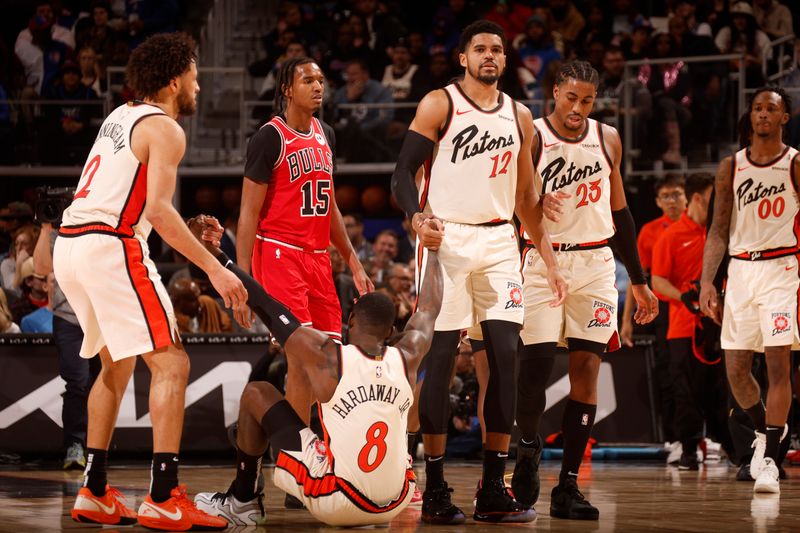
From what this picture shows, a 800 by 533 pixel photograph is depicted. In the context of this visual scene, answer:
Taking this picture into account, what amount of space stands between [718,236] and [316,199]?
296 cm

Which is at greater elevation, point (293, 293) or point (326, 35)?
point (326, 35)

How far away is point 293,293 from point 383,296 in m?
1.41

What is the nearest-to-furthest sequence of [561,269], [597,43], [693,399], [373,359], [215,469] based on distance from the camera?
Answer: [373,359] → [561,269] → [215,469] → [693,399] → [597,43]

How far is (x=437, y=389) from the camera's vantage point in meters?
5.38

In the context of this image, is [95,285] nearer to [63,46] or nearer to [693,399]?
[693,399]

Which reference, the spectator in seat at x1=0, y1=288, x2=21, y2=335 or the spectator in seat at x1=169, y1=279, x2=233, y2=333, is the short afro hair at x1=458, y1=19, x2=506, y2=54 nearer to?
the spectator in seat at x1=169, y1=279, x2=233, y2=333

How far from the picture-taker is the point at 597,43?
14.6 metres

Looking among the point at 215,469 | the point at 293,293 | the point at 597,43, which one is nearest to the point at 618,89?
the point at 597,43

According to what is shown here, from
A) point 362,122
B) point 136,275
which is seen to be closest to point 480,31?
point 136,275

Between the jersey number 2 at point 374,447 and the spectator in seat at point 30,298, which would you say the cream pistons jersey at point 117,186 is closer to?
the jersey number 2 at point 374,447

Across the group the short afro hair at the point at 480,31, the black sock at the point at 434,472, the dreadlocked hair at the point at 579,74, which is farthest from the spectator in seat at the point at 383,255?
the black sock at the point at 434,472

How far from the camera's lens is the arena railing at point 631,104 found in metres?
11.9

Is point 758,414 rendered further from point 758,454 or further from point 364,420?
point 364,420

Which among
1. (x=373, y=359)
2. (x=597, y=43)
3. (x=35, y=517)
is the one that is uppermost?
(x=597, y=43)
